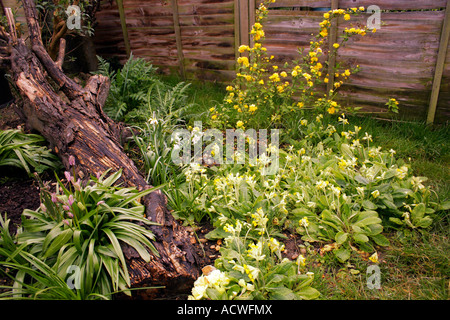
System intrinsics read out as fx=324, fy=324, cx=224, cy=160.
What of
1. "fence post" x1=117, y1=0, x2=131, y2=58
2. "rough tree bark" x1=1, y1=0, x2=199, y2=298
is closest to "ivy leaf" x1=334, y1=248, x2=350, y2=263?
"rough tree bark" x1=1, y1=0, x2=199, y2=298

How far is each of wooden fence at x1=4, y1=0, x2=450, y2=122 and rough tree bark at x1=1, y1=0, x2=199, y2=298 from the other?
2.20 m

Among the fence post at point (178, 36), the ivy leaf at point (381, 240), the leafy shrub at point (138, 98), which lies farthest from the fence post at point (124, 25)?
the ivy leaf at point (381, 240)

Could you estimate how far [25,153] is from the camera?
3049mm

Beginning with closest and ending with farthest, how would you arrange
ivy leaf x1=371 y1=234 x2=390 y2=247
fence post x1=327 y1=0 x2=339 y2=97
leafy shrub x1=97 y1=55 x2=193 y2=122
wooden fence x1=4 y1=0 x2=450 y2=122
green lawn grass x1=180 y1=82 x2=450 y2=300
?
green lawn grass x1=180 y1=82 x2=450 y2=300
ivy leaf x1=371 y1=234 x2=390 y2=247
wooden fence x1=4 y1=0 x2=450 y2=122
fence post x1=327 y1=0 x2=339 y2=97
leafy shrub x1=97 y1=55 x2=193 y2=122

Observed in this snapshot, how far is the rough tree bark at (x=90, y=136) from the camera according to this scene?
1.98 metres

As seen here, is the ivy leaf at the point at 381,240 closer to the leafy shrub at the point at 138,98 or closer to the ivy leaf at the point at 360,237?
the ivy leaf at the point at 360,237

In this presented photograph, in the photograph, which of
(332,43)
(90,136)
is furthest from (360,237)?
(332,43)

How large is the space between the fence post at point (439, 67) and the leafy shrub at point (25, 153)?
4071 mm

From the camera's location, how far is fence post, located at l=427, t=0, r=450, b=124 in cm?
339

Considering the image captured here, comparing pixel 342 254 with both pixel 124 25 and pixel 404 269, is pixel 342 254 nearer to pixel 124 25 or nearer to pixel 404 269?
pixel 404 269

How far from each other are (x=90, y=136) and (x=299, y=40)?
2956mm

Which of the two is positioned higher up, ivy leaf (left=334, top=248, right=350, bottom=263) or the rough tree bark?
the rough tree bark

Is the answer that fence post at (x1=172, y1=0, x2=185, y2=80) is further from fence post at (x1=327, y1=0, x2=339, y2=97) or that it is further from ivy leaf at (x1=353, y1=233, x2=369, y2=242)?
ivy leaf at (x1=353, y1=233, x2=369, y2=242)

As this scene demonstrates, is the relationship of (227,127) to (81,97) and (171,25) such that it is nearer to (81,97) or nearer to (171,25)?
(81,97)
